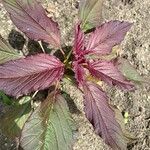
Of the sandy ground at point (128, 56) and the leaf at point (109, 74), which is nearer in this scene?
the leaf at point (109, 74)

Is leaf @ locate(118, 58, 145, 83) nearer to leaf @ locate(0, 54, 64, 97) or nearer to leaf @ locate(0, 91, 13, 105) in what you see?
leaf @ locate(0, 54, 64, 97)

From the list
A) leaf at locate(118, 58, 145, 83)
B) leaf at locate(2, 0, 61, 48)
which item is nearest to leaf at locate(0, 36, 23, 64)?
leaf at locate(2, 0, 61, 48)

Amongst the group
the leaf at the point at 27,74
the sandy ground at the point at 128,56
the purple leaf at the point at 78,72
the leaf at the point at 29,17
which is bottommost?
the sandy ground at the point at 128,56

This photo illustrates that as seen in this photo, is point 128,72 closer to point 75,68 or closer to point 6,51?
point 75,68

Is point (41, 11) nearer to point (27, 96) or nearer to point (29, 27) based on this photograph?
point (29, 27)

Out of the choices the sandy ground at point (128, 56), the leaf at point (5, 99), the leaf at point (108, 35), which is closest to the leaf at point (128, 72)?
the leaf at point (108, 35)

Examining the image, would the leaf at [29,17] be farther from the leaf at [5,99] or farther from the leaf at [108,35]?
the leaf at [5,99]

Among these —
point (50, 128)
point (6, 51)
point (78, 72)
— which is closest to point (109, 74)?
point (78, 72)
